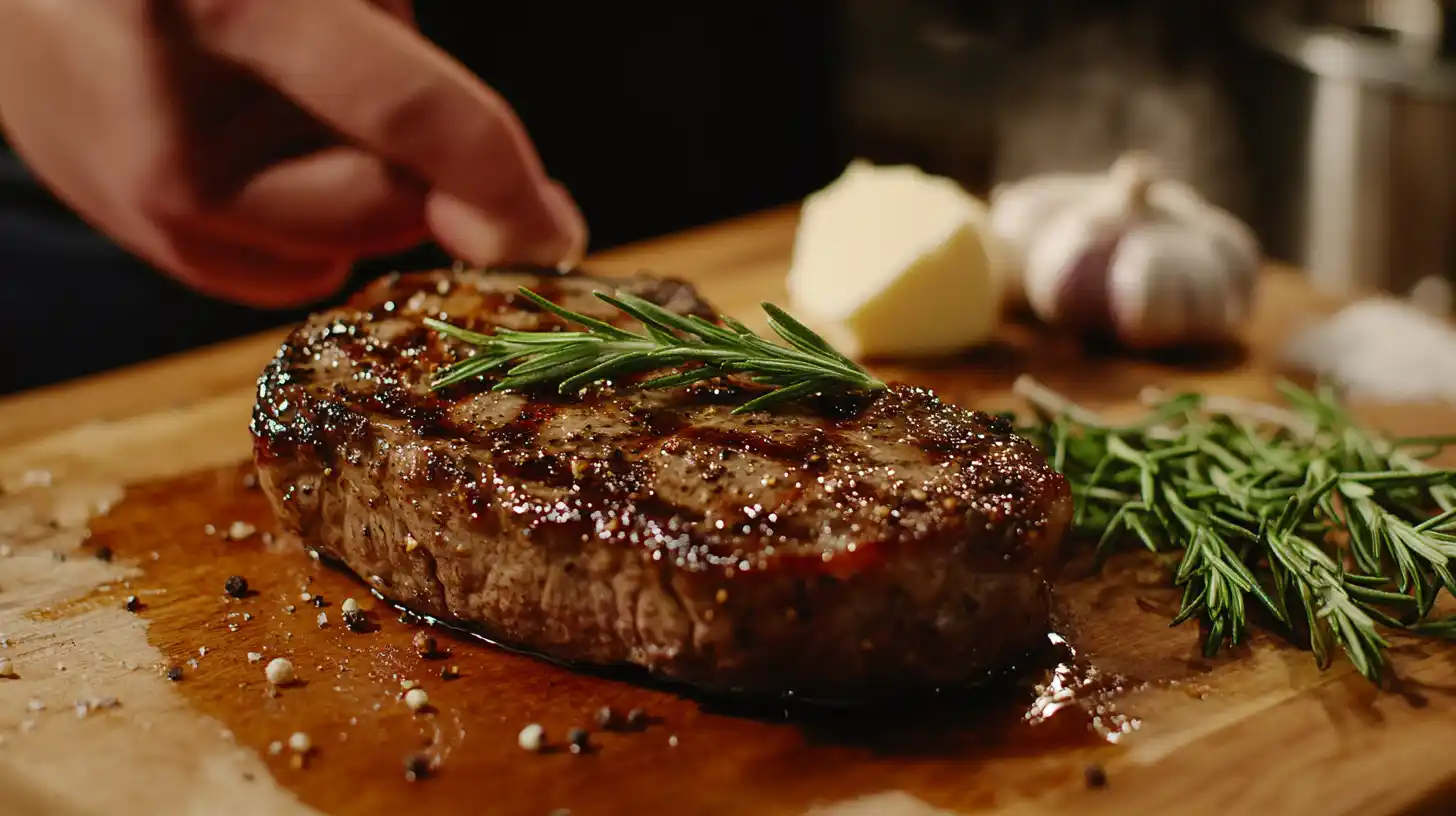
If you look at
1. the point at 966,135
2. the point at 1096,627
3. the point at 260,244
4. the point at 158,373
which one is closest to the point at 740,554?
the point at 1096,627

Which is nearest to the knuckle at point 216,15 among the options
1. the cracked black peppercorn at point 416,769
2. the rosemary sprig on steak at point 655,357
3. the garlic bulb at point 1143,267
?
the rosemary sprig on steak at point 655,357

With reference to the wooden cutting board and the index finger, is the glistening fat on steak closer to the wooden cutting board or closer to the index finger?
the wooden cutting board

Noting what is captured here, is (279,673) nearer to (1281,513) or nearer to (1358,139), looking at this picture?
(1281,513)

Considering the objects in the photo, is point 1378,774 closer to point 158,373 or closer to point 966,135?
point 158,373

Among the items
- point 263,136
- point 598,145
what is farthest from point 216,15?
point 598,145

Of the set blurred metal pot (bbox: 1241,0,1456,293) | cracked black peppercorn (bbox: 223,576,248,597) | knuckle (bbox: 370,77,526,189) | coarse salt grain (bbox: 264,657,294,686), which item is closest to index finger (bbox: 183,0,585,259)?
knuckle (bbox: 370,77,526,189)

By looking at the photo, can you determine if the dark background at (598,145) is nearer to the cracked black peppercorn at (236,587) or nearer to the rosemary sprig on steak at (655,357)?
the cracked black peppercorn at (236,587)
